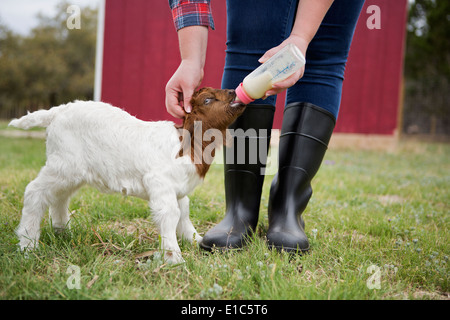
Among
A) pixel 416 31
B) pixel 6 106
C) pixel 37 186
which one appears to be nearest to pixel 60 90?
pixel 6 106

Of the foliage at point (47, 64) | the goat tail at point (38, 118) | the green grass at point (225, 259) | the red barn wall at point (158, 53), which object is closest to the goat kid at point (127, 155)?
the goat tail at point (38, 118)

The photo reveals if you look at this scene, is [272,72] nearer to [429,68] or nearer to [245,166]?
[245,166]

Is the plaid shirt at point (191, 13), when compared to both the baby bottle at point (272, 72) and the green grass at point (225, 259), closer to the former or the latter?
the baby bottle at point (272, 72)

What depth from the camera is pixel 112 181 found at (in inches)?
61.2

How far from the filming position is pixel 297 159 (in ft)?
5.84

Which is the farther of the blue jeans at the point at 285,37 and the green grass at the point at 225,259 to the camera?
the blue jeans at the point at 285,37

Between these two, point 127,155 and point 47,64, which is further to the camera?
point 47,64

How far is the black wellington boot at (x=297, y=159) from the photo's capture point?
5.80 ft

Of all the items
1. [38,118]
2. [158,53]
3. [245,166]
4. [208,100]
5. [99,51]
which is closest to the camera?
[208,100]

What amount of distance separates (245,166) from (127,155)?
54 centimetres

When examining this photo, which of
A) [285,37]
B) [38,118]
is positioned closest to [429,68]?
[285,37]

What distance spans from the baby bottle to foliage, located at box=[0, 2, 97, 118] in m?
16.0

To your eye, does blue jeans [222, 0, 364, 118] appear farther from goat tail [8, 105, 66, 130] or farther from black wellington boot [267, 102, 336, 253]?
goat tail [8, 105, 66, 130]

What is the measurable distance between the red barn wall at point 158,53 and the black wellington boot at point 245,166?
4816 millimetres
